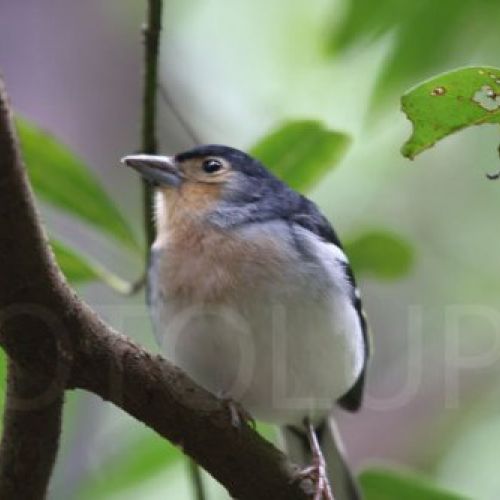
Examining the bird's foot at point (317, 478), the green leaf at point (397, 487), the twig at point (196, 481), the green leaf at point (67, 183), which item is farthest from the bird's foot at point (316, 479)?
the green leaf at point (67, 183)

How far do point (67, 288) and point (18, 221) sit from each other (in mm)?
221

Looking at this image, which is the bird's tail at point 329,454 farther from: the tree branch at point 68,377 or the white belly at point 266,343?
the tree branch at point 68,377

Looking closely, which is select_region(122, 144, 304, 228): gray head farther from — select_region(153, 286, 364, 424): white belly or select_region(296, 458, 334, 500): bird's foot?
select_region(296, 458, 334, 500): bird's foot

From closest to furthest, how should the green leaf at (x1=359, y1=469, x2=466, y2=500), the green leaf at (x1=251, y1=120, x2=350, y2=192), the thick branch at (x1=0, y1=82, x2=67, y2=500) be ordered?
the thick branch at (x1=0, y1=82, x2=67, y2=500) < the green leaf at (x1=359, y1=469, x2=466, y2=500) < the green leaf at (x1=251, y1=120, x2=350, y2=192)

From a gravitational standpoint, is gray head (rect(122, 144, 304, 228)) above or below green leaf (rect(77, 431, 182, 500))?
above

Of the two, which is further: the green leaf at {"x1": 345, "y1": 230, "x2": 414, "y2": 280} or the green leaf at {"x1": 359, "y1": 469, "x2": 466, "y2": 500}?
the green leaf at {"x1": 345, "y1": 230, "x2": 414, "y2": 280}

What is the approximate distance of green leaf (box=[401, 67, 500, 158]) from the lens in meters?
1.92

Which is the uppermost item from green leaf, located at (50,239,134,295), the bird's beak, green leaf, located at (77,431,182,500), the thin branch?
the thin branch

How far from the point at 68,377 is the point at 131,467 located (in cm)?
112

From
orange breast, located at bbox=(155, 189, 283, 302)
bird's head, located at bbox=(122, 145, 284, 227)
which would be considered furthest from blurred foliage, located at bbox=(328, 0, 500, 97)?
bird's head, located at bbox=(122, 145, 284, 227)

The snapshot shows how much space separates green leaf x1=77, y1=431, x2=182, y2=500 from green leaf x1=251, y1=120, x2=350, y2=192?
79cm

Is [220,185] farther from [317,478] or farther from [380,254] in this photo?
[317,478]

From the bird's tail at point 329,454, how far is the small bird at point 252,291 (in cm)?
21

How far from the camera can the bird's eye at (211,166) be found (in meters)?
3.38
